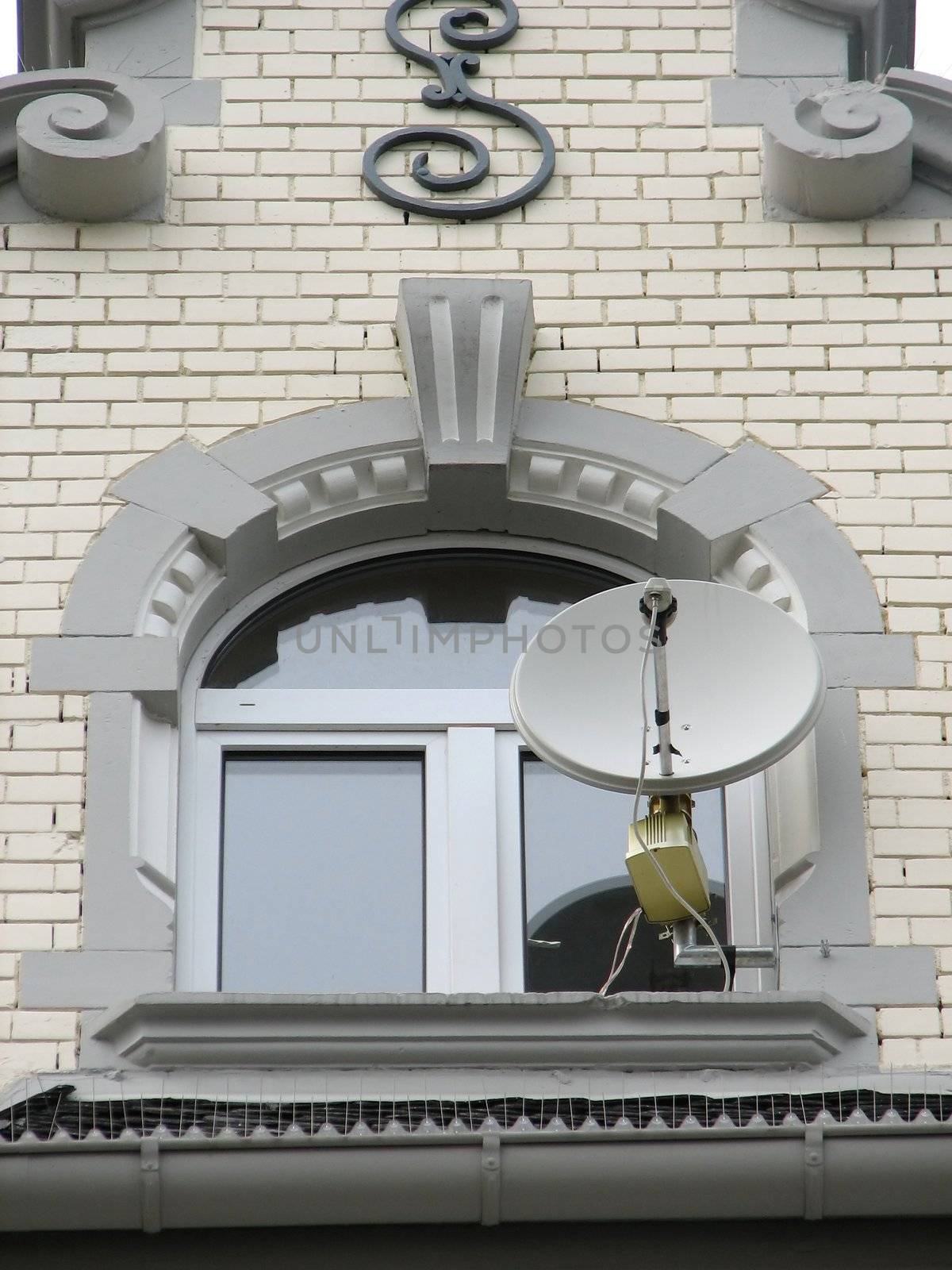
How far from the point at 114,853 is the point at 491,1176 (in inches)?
82.9

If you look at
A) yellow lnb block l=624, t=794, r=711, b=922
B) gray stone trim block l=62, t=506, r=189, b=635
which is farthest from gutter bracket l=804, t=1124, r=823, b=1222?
gray stone trim block l=62, t=506, r=189, b=635

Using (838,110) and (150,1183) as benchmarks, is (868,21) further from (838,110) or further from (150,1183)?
(150,1183)

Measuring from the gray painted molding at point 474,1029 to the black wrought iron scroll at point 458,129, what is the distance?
3.44 m

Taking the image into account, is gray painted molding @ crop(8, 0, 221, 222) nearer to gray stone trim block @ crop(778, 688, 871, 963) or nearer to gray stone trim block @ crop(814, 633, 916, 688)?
gray stone trim block @ crop(814, 633, 916, 688)

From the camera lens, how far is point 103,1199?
6098mm

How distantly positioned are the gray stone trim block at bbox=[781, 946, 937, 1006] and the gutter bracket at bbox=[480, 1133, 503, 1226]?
5.24 feet

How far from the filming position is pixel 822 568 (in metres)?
8.30

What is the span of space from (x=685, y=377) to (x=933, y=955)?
2477mm

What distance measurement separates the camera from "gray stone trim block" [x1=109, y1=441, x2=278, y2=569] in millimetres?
8398

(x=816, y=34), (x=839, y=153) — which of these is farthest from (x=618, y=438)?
(x=816, y=34)

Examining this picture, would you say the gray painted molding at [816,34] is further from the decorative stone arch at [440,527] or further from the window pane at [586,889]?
the window pane at [586,889]

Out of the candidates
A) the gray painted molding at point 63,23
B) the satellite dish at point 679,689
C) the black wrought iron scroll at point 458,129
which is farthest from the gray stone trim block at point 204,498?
the gray painted molding at point 63,23

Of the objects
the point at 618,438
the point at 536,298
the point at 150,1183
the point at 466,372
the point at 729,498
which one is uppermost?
the point at 536,298

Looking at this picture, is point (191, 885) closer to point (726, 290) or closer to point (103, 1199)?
point (103, 1199)
